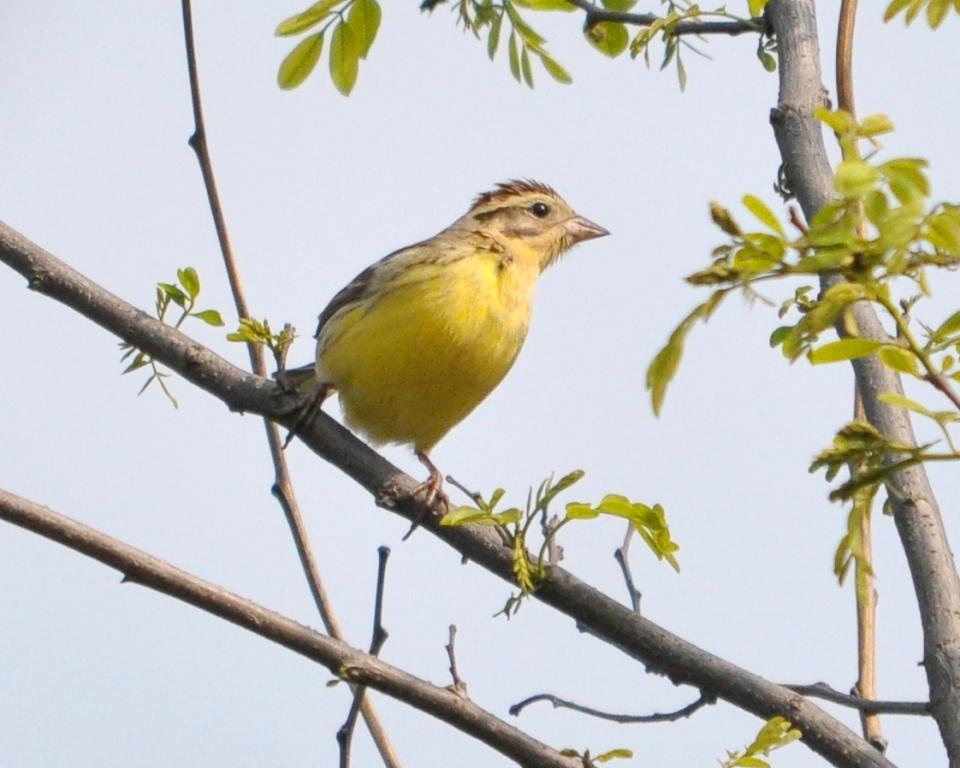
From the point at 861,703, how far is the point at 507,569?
2.75 ft

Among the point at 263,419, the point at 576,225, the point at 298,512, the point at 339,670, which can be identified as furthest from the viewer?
the point at 576,225

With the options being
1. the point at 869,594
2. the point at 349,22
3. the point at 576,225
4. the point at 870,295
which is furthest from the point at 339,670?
the point at 576,225

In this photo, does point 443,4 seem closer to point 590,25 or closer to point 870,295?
point 590,25

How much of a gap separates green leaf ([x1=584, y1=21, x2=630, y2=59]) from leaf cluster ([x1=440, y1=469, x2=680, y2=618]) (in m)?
1.61

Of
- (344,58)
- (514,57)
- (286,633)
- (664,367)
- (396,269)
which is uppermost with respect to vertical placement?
(396,269)

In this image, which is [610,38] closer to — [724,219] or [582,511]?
[582,511]

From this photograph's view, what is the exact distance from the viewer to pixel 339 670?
2750 millimetres

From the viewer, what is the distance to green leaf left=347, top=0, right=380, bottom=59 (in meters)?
3.92

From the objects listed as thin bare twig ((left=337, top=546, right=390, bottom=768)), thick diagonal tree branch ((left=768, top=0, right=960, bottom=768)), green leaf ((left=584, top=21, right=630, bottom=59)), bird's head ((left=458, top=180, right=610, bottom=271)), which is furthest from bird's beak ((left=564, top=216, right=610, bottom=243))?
thin bare twig ((left=337, top=546, right=390, bottom=768))

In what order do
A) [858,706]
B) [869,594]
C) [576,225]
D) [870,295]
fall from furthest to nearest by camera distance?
[576,225], [858,706], [869,594], [870,295]

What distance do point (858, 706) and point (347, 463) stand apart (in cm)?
145

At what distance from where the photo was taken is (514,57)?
4480mm

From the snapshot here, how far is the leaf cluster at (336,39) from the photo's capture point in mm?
3922

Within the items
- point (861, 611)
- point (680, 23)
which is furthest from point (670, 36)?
point (861, 611)
